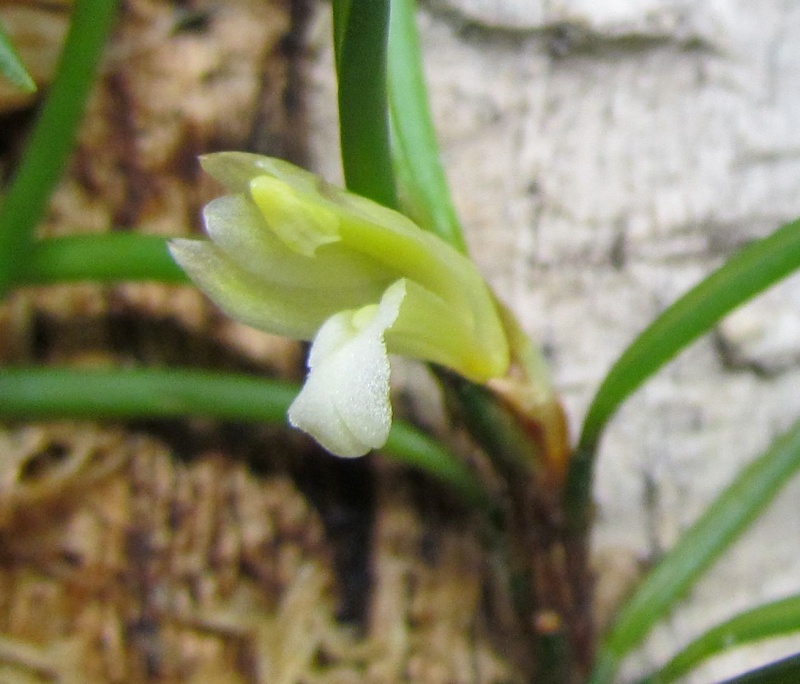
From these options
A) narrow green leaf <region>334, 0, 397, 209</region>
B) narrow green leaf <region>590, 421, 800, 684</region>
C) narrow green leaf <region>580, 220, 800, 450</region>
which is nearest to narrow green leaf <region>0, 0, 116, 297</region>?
narrow green leaf <region>334, 0, 397, 209</region>

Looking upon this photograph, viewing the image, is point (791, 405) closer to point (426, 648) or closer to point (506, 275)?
point (506, 275)

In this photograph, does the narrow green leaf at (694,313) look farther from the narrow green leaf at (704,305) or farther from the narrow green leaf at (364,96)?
the narrow green leaf at (364,96)

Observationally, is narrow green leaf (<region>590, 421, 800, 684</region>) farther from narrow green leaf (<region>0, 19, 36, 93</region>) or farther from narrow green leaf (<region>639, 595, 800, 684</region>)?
narrow green leaf (<region>0, 19, 36, 93</region>)

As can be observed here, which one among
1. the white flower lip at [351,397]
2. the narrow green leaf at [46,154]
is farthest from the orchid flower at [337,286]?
the narrow green leaf at [46,154]

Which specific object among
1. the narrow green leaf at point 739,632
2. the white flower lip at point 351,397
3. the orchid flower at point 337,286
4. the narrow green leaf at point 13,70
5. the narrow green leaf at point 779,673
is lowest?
the narrow green leaf at point 739,632

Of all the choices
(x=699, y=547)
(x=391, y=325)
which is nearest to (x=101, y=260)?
(x=391, y=325)

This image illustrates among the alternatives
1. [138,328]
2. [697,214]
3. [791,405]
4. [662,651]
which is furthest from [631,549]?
[138,328]

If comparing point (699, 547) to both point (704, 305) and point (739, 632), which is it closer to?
point (739, 632)
